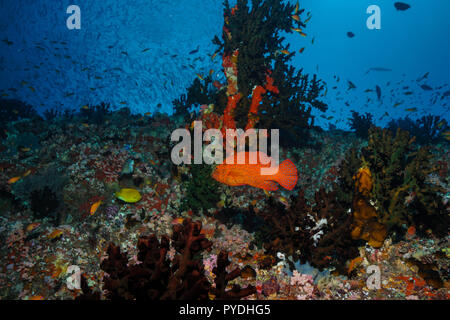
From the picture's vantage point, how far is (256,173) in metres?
4.28

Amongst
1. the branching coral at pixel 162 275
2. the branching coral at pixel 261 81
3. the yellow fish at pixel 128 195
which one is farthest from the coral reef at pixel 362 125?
the branching coral at pixel 162 275

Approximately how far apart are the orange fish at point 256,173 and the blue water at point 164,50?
8.09 meters

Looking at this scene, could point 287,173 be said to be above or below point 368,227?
above

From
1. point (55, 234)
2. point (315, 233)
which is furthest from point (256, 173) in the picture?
point (55, 234)

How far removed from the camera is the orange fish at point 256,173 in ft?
13.9

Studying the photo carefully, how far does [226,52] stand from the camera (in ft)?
28.1

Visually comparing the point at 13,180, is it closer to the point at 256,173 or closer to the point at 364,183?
the point at 256,173

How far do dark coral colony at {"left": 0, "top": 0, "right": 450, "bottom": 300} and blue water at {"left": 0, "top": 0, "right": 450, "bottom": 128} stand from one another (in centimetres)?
467

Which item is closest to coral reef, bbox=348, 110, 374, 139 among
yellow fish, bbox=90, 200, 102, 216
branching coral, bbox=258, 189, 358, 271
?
branching coral, bbox=258, 189, 358, 271

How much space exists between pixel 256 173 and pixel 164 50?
51.0 m

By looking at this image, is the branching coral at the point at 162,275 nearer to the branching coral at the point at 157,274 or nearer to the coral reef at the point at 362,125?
the branching coral at the point at 157,274

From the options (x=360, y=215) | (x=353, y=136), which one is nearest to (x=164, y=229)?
(x=360, y=215)
